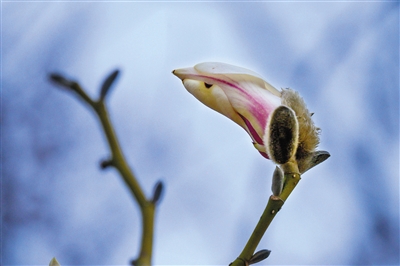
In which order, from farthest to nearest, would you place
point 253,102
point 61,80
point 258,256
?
point 253,102, point 258,256, point 61,80

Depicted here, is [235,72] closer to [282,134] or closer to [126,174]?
[282,134]

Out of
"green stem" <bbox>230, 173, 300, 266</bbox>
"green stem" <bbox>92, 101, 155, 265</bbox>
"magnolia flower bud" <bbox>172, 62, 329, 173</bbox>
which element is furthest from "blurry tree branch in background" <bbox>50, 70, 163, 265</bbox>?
"magnolia flower bud" <bbox>172, 62, 329, 173</bbox>

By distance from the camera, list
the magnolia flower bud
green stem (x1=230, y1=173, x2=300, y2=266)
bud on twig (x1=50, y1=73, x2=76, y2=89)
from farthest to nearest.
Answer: the magnolia flower bud, green stem (x1=230, y1=173, x2=300, y2=266), bud on twig (x1=50, y1=73, x2=76, y2=89)

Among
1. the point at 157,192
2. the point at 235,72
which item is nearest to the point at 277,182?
the point at 235,72

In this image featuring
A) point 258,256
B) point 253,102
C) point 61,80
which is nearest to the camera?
point 61,80

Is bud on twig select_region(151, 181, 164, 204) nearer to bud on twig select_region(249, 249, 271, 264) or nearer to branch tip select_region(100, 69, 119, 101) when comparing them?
branch tip select_region(100, 69, 119, 101)

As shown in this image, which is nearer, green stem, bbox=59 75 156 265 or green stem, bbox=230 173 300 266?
green stem, bbox=59 75 156 265

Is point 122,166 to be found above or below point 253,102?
below

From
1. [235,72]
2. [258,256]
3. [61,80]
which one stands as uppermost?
[235,72]
